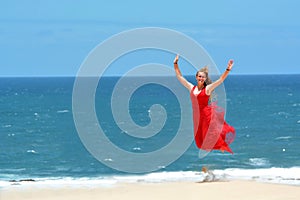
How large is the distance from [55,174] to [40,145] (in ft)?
39.3

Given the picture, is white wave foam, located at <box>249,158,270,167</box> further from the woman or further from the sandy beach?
the woman

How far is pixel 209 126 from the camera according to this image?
11.8 metres

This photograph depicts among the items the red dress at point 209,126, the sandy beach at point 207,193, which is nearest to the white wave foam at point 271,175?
the sandy beach at point 207,193

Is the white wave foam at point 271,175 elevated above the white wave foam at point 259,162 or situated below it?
below

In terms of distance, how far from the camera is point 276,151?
33594 millimetres

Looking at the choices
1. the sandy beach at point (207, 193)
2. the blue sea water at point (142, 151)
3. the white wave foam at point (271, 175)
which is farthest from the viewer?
the blue sea water at point (142, 151)

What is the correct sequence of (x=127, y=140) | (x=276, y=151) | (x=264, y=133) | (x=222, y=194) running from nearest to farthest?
(x=222, y=194), (x=276, y=151), (x=127, y=140), (x=264, y=133)

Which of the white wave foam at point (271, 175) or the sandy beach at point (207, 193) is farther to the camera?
the white wave foam at point (271, 175)

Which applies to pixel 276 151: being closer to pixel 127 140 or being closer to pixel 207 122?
pixel 127 140

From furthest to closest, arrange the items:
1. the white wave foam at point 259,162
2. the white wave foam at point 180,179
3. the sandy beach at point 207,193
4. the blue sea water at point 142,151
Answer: the white wave foam at point 259,162, the blue sea water at point 142,151, the white wave foam at point 180,179, the sandy beach at point 207,193

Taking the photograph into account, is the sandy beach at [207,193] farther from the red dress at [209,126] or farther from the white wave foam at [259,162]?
the white wave foam at [259,162]

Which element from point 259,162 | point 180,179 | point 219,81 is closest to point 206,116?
point 219,81

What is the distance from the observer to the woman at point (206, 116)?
440 inches

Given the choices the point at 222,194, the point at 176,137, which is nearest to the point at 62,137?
the point at 176,137
